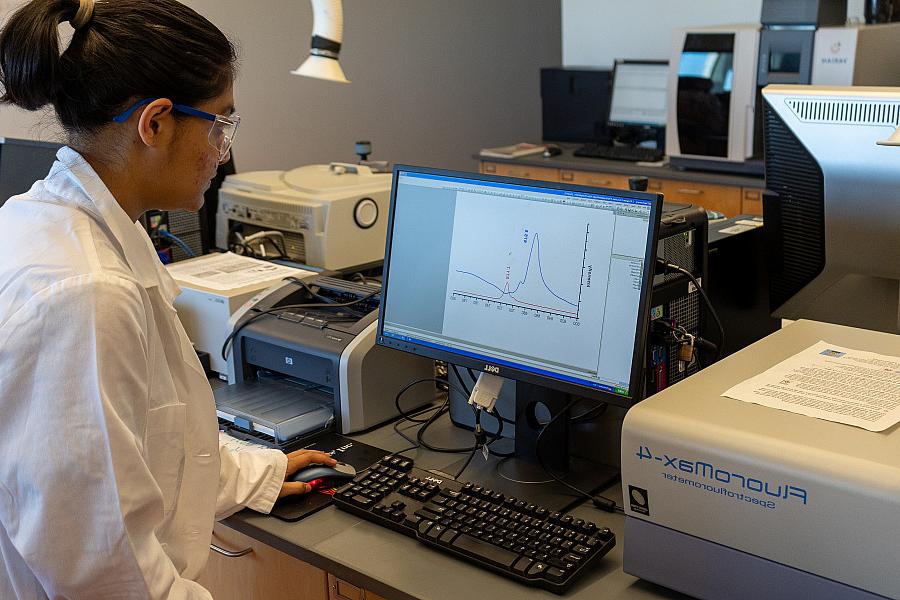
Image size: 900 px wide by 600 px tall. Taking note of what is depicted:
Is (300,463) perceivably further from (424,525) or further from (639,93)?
(639,93)

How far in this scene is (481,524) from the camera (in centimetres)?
124

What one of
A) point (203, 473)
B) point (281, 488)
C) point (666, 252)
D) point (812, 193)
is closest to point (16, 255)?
point (203, 473)

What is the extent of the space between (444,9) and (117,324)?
4070 millimetres

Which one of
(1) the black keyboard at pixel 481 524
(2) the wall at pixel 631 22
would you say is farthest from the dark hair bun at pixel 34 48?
(2) the wall at pixel 631 22

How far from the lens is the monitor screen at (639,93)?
439 cm

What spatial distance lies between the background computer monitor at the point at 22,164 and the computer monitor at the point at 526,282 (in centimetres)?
121

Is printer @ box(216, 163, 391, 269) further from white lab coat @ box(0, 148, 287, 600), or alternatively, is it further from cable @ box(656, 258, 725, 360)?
white lab coat @ box(0, 148, 287, 600)

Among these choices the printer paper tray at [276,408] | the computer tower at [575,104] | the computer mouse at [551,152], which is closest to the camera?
the printer paper tray at [276,408]

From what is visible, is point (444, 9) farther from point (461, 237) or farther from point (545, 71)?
point (461, 237)

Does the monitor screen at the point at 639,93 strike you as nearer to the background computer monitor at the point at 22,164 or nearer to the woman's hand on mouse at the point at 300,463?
the background computer monitor at the point at 22,164

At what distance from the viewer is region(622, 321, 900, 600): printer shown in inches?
35.3

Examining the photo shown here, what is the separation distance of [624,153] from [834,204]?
2.99 metres

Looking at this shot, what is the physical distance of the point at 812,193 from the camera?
1436 millimetres

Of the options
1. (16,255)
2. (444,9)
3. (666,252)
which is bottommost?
(666,252)
